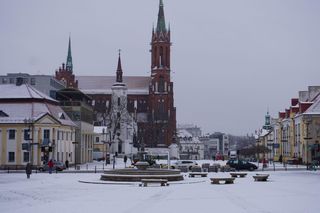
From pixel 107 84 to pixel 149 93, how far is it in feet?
51.1

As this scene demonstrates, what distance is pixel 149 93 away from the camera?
14750 cm

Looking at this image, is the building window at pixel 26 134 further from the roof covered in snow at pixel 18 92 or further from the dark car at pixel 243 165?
the dark car at pixel 243 165

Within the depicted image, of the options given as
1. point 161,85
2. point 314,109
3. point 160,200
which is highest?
point 161,85

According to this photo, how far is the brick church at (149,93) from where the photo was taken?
138913 mm

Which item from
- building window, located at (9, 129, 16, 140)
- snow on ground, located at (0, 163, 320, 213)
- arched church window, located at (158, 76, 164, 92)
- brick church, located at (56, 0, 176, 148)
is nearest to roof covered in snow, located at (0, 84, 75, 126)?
building window, located at (9, 129, 16, 140)

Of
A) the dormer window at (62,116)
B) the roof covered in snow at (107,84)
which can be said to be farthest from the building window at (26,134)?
the roof covered in snow at (107,84)

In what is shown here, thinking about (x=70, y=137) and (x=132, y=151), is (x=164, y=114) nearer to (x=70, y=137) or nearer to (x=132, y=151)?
(x=132, y=151)

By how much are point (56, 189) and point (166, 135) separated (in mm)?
106298

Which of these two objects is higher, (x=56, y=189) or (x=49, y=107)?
(x=49, y=107)

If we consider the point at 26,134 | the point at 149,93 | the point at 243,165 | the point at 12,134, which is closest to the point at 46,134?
the point at 26,134

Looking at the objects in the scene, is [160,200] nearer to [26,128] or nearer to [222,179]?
[222,179]

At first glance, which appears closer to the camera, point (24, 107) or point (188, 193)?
point (188, 193)

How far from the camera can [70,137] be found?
7475cm

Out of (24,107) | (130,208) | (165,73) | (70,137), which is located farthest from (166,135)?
(130,208)
